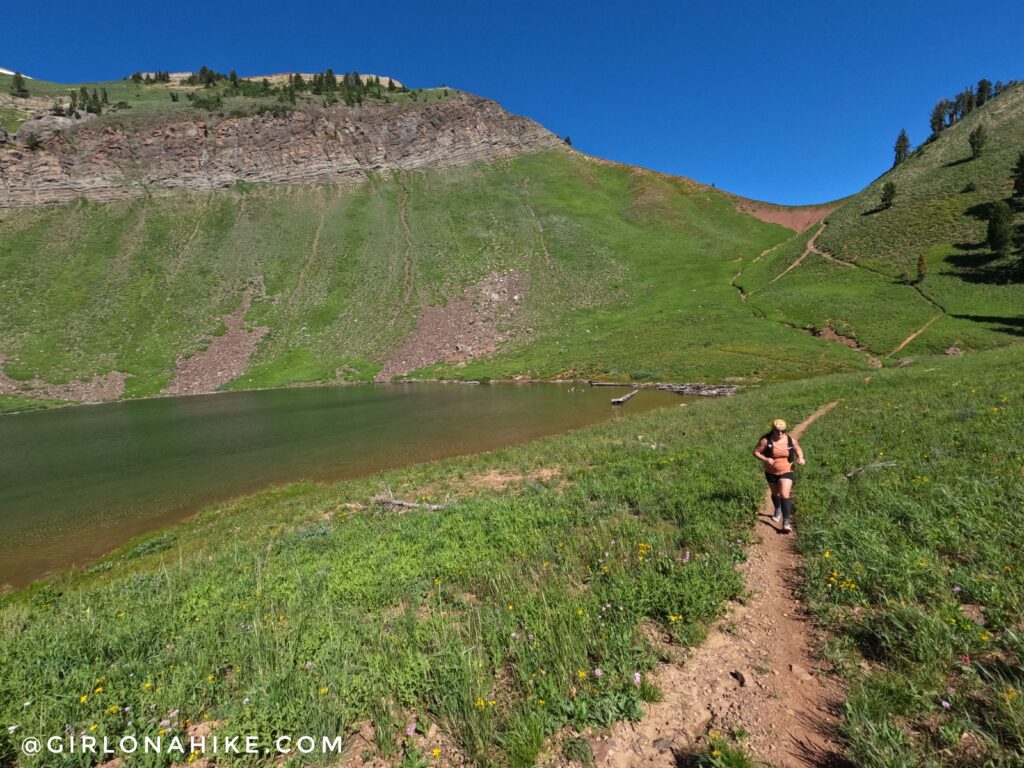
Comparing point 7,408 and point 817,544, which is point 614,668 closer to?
point 817,544

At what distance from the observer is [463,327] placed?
6919cm

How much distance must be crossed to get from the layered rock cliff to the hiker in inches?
4888

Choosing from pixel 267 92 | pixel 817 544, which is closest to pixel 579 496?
pixel 817 544

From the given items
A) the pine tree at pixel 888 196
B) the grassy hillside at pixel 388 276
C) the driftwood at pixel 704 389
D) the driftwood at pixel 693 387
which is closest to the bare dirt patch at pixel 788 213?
the grassy hillside at pixel 388 276

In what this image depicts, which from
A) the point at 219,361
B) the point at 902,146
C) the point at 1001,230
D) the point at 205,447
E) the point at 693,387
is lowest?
the point at 205,447

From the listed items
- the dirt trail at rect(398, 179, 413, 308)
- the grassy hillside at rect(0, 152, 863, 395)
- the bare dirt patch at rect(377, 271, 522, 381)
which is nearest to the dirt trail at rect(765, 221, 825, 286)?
the grassy hillside at rect(0, 152, 863, 395)

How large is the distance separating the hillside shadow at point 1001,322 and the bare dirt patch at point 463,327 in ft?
173

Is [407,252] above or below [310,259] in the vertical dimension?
above

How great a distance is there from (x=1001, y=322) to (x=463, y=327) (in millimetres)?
62187

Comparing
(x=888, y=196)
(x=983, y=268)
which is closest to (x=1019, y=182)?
(x=888, y=196)

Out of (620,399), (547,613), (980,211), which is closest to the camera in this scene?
(547,613)

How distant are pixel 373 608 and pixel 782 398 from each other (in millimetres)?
25203

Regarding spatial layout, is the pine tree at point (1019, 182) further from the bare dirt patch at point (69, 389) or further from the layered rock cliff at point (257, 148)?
the bare dirt patch at point (69, 389)

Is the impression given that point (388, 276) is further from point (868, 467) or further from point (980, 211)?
point (980, 211)
